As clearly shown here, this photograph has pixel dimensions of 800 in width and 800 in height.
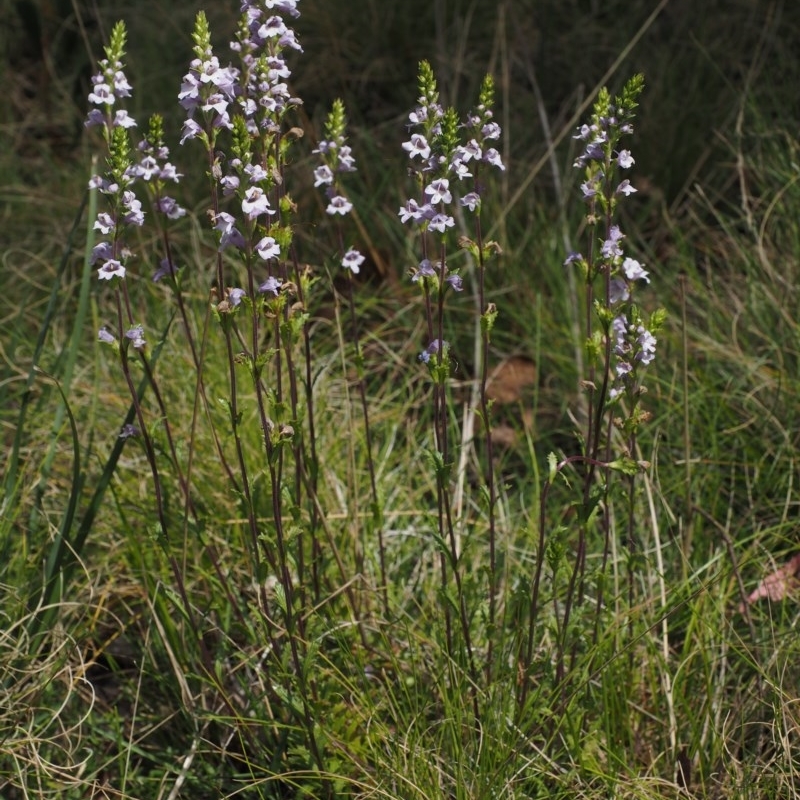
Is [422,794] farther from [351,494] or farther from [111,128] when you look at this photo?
[111,128]

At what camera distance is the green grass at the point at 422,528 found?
2469mm

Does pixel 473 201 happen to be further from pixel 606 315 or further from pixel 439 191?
pixel 606 315


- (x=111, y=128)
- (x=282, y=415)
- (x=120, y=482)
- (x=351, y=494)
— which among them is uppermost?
(x=111, y=128)

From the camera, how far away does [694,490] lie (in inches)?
134

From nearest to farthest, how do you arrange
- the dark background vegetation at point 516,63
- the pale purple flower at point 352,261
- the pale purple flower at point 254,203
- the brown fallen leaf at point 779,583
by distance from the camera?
the pale purple flower at point 254,203, the pale purple flower at point 352,261, the brown fallen leaf at point 779,583, the dark background vegetation at point 516,63

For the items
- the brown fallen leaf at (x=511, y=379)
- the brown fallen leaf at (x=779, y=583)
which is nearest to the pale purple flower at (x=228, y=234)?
the brown fallen leaf at (x=779, y=583)

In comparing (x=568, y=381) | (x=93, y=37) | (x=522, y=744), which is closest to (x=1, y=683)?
(x=522, y=744)

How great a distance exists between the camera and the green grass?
247cm

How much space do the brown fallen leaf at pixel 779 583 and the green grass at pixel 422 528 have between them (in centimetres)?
4

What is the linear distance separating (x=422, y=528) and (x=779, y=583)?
104cm

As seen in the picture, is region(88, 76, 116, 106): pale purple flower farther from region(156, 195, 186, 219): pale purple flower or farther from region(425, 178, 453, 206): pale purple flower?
region(425, 178, 453, 206): pale purple flower

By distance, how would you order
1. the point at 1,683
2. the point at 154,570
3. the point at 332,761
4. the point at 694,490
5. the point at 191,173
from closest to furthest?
the point at 332,761 → the point at 1,683 → the point at 154,570 → the point at 694,490 → the point at 191,173

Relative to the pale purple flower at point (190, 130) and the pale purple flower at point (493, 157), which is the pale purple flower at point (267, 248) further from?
the pale purple flower at point (493, 157)

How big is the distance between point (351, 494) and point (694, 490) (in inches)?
40.9
